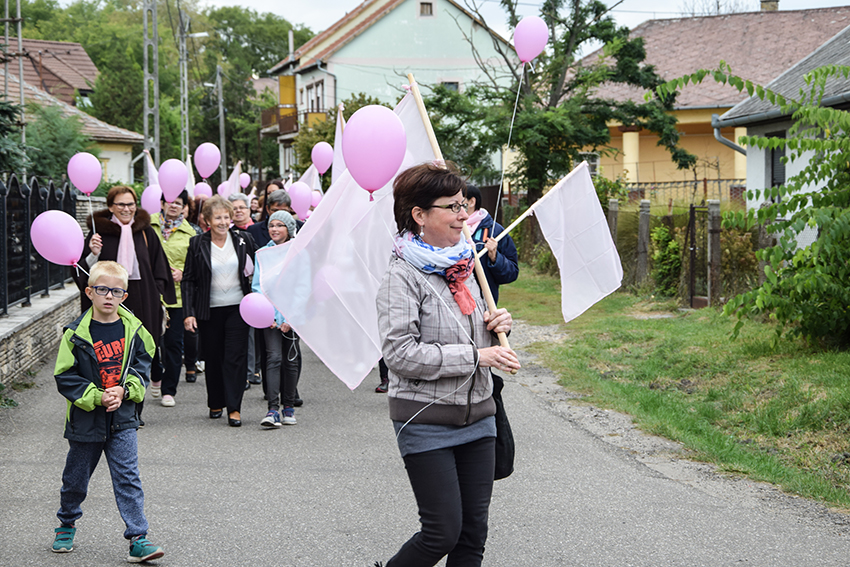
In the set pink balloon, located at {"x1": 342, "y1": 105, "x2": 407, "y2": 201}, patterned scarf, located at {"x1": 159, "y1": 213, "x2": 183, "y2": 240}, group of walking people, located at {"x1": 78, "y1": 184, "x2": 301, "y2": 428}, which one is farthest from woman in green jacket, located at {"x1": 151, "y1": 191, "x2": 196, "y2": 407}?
pink balloon, located at {"x1": 342, "y1": 105, "x2": 407, "y2": 201}

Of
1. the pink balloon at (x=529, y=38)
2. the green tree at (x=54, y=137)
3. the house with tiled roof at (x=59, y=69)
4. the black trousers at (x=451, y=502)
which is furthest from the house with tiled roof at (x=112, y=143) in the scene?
the black trousers at (x=451, y=502)

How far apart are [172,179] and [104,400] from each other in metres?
5.49

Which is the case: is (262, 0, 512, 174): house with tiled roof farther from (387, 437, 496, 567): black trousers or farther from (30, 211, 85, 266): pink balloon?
(387, 437, 496, 567): black trousers

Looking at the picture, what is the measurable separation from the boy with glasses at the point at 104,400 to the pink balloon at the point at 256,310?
258 cm

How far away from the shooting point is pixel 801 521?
5.13m

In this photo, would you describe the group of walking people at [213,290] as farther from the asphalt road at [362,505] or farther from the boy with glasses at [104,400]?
the boy with glasses at [104,400]

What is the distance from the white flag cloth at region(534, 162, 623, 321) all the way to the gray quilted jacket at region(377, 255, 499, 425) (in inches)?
72.7

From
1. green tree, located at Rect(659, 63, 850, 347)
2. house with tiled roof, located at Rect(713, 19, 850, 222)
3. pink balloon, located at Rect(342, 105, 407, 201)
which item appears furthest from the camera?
house with tiled roof, located at Rect(713, 19, 850, 222)

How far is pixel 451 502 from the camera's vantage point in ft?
10.8

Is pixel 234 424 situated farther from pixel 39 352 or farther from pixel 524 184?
pixel 524 184

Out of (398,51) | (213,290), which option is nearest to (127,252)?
(213,290)

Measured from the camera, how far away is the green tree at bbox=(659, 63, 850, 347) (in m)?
7.06

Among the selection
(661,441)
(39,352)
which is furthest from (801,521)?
(39,352)

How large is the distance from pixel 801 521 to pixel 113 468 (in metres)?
3.77
